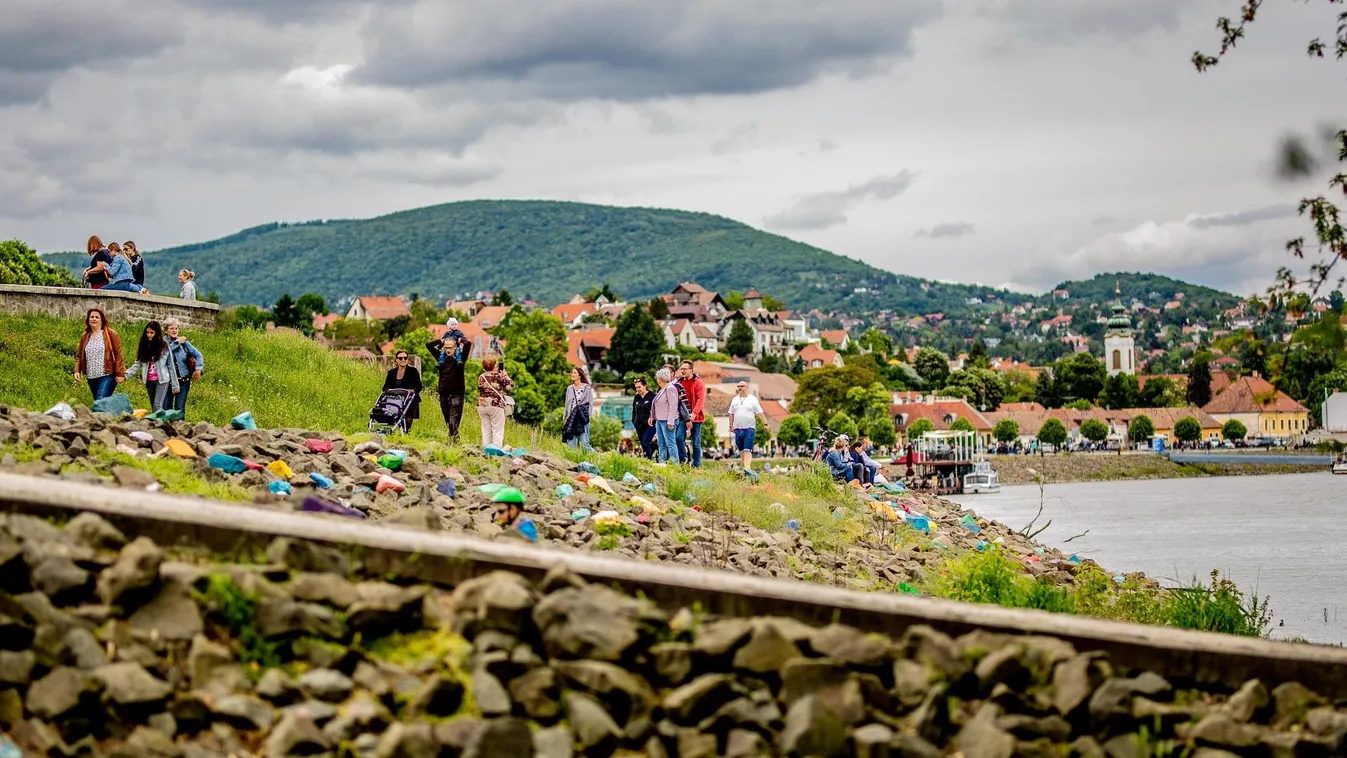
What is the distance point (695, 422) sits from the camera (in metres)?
24.8

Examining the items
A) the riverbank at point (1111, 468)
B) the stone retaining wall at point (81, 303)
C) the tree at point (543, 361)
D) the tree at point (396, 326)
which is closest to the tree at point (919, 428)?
the riverbank at point (1111, 468)

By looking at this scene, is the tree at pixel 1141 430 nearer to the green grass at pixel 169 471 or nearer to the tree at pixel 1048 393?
the tree at pixel 1048 393

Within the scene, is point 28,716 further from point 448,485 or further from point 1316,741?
point 448,485

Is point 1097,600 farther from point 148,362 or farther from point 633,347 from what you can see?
point 633,347

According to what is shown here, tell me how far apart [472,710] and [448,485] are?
9.04 meters

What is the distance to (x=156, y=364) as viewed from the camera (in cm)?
1802

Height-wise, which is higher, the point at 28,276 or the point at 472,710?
the point at 28,276

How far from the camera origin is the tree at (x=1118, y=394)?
173 meters

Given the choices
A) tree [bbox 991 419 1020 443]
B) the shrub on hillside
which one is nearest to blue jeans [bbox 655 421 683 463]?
the shrub on hillside

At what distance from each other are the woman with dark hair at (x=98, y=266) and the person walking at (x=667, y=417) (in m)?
9.57

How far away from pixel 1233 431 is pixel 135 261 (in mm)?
148110

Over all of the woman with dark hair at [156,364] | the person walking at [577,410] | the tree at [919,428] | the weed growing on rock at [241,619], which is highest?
the woman with dark hair at [156,364]

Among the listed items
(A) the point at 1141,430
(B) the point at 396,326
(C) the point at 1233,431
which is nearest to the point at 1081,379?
(C) the point at 1233,431

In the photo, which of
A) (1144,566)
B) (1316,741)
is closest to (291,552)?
(1316,741)
